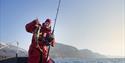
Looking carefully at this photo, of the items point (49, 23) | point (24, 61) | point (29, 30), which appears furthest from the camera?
point (24, 61)

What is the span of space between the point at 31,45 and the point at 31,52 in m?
0.18

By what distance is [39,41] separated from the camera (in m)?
8.83

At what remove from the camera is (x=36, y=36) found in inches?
336

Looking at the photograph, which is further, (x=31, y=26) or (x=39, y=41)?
(x=39, y=41)

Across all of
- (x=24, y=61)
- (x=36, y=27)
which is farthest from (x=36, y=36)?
(x=24, y=61)

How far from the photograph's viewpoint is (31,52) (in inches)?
340

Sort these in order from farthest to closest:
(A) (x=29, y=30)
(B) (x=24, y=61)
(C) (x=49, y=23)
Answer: (B) (x=24, y=61) → (C) (x=49, y=23) → (A) (x=29, y=30)

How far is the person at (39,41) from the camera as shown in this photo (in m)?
8.52

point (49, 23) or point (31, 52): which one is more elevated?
point (49, 23)

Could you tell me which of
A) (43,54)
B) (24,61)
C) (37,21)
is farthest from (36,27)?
(24,61)

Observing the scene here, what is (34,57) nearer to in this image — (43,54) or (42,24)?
(43,54)

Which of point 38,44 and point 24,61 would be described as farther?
point 24,61

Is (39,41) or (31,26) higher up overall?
(31,26)

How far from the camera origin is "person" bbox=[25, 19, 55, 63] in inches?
336
